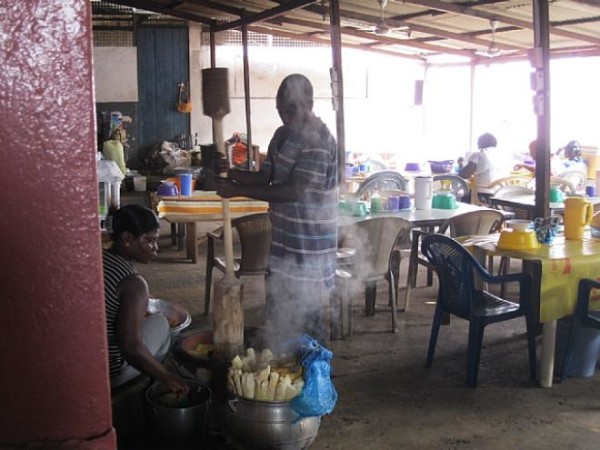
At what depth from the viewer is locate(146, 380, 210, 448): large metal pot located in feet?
9.66

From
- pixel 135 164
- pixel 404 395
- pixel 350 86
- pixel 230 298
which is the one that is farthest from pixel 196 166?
pixel 230 298

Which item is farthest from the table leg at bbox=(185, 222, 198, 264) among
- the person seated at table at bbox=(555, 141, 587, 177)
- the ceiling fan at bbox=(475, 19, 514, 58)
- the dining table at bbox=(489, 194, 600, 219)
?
the person seated at table at bbox=(555, 141, 587, 177)

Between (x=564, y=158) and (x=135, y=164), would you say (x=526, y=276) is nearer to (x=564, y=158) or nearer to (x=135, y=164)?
(x=564, y=158)

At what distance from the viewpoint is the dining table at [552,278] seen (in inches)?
167

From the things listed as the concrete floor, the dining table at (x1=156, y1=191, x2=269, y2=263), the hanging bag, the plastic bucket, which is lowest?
the concrete floor

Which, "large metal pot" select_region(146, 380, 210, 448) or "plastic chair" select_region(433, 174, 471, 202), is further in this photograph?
"plastic chair" select_region(433, 174, 471, 202)

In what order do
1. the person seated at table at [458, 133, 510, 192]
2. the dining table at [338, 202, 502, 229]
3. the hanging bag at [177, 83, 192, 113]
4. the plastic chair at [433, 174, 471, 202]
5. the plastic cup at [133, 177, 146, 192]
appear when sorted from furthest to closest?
the hanging bag at [177, 83, 192, 113]
the plastic cup at [133, 177, 146, 192]
the person seated at table at [458, 133, 510, 192]
the plastic chair at [433, 174, 471, 202]
the dining table at [338, 202, 502, 229]

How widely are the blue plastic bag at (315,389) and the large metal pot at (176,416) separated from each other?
1.50 feet

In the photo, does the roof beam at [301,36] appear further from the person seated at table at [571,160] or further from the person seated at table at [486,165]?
the person seated at table at [571,160]

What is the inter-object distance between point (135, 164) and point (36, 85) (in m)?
12.5

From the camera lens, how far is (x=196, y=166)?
40.8ft

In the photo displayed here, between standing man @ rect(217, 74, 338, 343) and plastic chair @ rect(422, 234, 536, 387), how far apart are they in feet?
3.06

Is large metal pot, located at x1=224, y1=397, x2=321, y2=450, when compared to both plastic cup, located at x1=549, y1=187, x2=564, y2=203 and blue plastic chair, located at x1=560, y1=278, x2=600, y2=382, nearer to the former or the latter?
blue plastic chair, located at x1=560, y1=278, x2=600, y2=382

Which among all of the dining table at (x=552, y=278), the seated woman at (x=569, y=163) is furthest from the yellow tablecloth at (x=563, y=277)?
the seated woman at (x=569, y=163)
